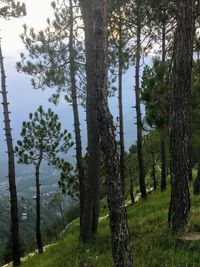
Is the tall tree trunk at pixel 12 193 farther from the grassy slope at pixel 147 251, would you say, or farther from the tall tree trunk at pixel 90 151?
the grassy slope at pixel 147 251

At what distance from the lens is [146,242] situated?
10.7 metres

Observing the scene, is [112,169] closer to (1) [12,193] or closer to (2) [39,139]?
(1) [12,193]

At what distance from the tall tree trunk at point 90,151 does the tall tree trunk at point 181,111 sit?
10.2ft

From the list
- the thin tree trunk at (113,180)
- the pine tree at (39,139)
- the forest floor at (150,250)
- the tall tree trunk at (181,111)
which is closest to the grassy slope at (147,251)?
the forest floor at (150,250)

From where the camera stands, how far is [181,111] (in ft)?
35.1

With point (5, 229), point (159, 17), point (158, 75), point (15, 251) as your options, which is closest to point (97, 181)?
point (159, 17)

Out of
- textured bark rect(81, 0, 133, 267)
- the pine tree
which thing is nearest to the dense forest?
textured bark rect(81, 0, 133, 267)

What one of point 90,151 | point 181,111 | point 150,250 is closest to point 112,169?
point 150,250

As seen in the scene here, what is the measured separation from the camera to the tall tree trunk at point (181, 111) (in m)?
10.6

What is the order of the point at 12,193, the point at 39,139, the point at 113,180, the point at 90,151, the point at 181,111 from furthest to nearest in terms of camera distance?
the point at 39,139
the point at 12,193
the point at 90,151
the point at 181,111
the point at 113,180

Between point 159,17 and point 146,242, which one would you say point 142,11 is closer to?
point 159,17

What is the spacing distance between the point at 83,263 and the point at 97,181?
3150mm

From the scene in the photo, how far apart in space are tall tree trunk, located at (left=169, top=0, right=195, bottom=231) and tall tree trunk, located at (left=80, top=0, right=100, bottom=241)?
3113 mm

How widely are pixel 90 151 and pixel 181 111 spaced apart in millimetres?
3621
